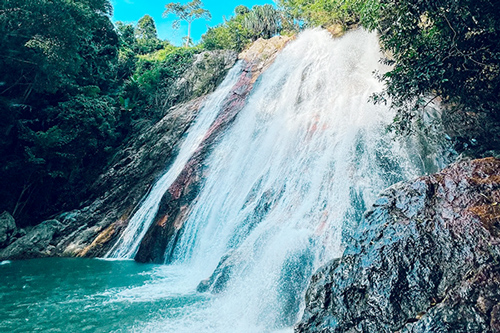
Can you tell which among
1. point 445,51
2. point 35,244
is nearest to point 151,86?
point 35,244

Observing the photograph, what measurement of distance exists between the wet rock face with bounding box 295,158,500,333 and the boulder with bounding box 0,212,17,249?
14.4 m

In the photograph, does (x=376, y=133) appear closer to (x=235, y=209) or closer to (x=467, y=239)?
(x=235, y=209)

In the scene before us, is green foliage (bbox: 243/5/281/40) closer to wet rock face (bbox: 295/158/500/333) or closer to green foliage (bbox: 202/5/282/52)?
green foliage (bbox: 202/5/282/52)

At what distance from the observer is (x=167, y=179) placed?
1494cm

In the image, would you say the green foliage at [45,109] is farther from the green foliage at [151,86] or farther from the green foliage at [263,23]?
the green foliage at [263,23]

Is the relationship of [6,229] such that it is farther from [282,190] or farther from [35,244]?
[282,190]

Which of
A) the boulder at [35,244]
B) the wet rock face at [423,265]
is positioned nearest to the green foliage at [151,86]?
the boulder at [35,244]

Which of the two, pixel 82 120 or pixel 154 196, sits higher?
pixel 82 120

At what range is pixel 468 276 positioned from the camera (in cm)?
340

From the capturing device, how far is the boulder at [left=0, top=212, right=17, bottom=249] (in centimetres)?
1304

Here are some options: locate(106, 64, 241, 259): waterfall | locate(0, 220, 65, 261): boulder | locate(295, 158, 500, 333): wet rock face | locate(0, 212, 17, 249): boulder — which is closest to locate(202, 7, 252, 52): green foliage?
locate(106, 64, 241, 259): waterfall

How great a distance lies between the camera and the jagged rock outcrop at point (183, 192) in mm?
11805

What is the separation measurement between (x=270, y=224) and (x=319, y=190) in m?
1.96

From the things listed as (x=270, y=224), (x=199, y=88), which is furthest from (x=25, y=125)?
(x=270, y=224)
